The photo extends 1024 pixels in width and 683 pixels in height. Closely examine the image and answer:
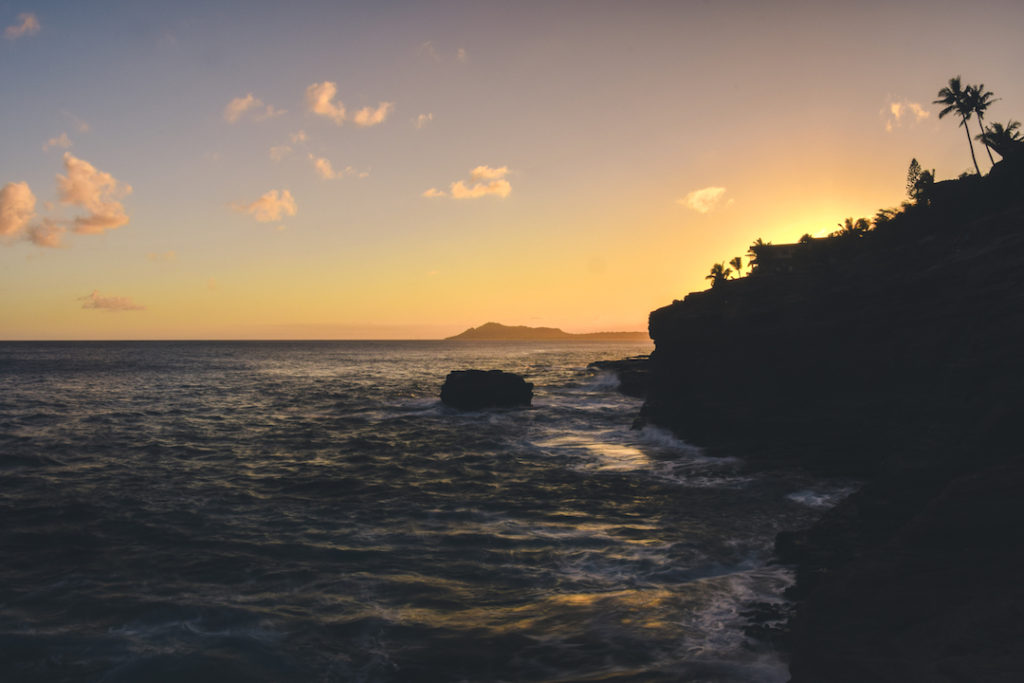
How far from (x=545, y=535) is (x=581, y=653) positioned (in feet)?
20.0

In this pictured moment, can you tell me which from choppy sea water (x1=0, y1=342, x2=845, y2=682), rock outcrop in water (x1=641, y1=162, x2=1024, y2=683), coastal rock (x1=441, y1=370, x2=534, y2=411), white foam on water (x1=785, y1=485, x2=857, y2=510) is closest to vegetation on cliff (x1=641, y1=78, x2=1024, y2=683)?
rock outcrop in water (x1=641, y1=162, x2=1024, y2=683)

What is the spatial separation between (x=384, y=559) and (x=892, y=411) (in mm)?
20740

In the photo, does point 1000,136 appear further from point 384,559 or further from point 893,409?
point 384,559

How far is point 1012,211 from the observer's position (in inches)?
820

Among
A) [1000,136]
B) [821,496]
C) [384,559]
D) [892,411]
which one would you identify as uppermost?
[1000,136]

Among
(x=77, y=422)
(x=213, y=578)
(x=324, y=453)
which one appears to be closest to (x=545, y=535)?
(x=213, y=578)

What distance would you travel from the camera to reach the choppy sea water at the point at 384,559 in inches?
369

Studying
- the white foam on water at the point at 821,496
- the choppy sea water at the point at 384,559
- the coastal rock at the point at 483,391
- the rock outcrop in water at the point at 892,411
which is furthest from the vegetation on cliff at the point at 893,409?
the coastal rock at the point at 483,391

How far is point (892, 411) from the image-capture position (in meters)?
21.2

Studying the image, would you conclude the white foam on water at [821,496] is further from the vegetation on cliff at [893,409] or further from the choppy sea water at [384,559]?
the vegetation on cliff at [893,409]

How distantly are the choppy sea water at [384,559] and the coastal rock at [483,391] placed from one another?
1420 centimetres

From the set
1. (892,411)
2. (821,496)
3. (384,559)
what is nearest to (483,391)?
(821,496)

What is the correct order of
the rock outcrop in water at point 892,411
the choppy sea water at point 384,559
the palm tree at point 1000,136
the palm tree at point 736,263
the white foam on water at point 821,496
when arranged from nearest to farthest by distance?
the rock outcrop in water at point 892,411 → the choppy sea water at point 384,559 → the white foam on water at point 821,496 → the palm tree at point 1000,136 → the palm tree at point 736,263

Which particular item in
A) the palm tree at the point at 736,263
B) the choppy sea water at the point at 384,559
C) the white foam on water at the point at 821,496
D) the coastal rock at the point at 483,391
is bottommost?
the white foam on water at the point at 821,496
